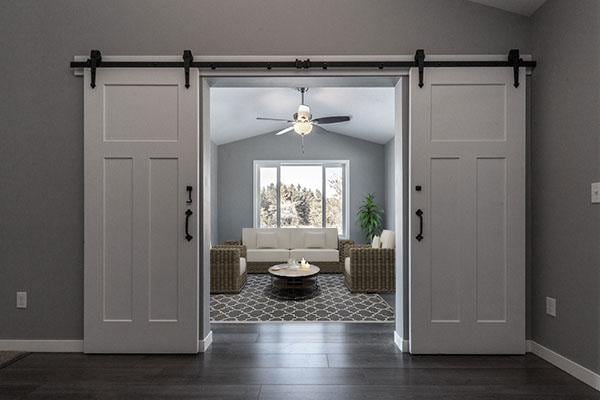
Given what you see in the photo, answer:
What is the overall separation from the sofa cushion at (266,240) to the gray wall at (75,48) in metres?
4.25

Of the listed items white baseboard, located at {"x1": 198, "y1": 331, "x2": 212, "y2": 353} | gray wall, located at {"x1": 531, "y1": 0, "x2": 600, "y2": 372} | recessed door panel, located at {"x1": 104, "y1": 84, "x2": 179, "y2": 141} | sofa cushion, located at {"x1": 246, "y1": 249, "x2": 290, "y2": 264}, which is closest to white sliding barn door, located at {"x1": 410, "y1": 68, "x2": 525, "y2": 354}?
gray wall, located at {"x1": 531, "y1": 0, "x2": 600, "y2": 372}

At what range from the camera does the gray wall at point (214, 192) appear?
7461 millimetres

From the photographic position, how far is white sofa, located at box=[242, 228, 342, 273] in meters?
6.48

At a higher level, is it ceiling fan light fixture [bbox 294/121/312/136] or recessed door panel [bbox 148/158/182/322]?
ceiling fan light fixture [bbox 294/121/312/136]

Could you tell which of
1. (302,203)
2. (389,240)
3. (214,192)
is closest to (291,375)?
(389,240)

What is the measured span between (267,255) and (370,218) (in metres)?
2.21

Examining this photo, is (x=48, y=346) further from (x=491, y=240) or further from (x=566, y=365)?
(x=566, y=365)

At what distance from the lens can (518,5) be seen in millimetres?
2658

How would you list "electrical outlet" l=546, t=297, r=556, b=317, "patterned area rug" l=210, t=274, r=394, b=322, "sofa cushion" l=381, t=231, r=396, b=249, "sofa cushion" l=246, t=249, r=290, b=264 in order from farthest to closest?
1. "sofa cushion" l=246, t=249, r=290, b=264
2. "sofa cushion" l=381, t=231, r=396, b=249
3. "patterned area rug" l=210, t=274, r=394, b=322
4. "electrical outlet" l=546, t=297, r=556, b=317

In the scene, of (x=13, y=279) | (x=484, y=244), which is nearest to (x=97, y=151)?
(x=13, y=279)

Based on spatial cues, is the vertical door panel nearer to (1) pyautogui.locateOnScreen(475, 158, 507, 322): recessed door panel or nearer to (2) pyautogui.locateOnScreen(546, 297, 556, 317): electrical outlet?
(1) pyautogui.locateOnScreen(475, 158, 507, 322): recessed door panel

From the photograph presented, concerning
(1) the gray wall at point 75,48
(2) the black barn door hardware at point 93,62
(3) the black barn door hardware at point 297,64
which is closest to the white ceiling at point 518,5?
(1) the gray wall at point 75,48

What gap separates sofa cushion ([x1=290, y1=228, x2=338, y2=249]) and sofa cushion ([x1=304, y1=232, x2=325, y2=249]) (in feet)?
0.19

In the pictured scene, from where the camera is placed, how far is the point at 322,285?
5441 mm
